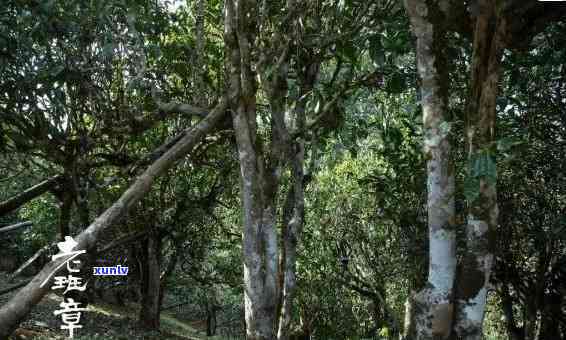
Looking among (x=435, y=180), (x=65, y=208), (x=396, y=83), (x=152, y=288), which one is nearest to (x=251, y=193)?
(x=396, y=83)

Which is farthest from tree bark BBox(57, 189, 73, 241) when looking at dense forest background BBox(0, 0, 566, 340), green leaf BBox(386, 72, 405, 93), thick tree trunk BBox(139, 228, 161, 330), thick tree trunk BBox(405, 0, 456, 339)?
thick tree trunk BBox(405, 0, 456, 339)

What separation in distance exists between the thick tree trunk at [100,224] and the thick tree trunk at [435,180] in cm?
249

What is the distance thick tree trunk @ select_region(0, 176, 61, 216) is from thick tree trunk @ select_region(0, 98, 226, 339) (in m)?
3.06

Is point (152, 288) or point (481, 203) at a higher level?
point (152, 288)

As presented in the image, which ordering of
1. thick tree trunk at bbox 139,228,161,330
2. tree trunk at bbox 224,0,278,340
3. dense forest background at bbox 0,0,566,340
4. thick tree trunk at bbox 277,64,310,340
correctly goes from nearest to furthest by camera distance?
1. dense forest background at bbox 0,0,566,340
2. tree trunk at bbox 224,0,278,340
3. thick tree trunk at bbox 277,64,310,340
4. thick tree trunk at bbox 139,228,161,330

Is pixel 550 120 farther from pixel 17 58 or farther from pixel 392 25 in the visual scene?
pixel 17 58

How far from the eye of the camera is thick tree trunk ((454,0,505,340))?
136 inches

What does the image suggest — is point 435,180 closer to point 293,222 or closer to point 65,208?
point 293,222

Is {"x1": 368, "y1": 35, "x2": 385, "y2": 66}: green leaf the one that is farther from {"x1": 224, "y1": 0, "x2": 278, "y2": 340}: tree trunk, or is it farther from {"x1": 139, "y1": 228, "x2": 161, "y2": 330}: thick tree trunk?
{"x1": 139, "y1": 228, "x2": 161, "y2": 330}: thick tree trunk

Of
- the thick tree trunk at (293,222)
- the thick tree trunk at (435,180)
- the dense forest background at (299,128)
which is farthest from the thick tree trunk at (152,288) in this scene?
→ the thick tree trunk at (435,180)

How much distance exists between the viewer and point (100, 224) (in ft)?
14.0

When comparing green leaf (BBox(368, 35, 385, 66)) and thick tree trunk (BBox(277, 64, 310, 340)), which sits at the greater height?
green leaf (BBox(368, 35, 385, 66))

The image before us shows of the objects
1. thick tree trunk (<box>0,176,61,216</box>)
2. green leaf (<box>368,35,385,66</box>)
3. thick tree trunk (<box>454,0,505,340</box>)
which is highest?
green leaf (<box>368,35,385,66</box>)

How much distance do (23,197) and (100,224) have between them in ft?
11.0
